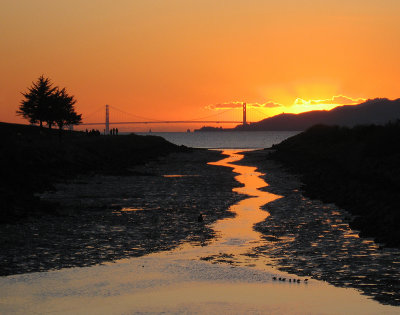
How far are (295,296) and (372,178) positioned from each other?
2391 cm

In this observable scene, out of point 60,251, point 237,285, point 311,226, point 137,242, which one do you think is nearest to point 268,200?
point 311,226

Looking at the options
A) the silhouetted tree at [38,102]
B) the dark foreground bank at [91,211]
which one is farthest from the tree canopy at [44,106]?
the dark foreground bank at [91,211]

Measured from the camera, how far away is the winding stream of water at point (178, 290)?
12.2m

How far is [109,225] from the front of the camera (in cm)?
2262

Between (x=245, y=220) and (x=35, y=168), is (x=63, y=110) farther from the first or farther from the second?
(x=245, y=220)

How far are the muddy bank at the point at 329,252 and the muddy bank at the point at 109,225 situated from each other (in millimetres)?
2439

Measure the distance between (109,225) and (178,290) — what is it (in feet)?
30.7

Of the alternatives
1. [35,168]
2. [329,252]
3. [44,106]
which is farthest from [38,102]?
[329,252]

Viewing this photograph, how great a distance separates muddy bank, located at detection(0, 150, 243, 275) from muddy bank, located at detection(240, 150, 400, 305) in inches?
96.0

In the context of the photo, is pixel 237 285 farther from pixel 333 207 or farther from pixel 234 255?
pixel 333 207

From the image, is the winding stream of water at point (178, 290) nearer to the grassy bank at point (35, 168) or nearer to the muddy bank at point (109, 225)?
the muddy bank at point (109, 225)

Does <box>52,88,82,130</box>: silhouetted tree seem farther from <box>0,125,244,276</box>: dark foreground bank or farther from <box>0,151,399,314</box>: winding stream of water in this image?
<box>0,151,399,314</box>: winding stream of water

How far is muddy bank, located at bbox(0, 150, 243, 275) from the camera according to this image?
17.1 metres

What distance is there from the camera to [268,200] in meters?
32.1
